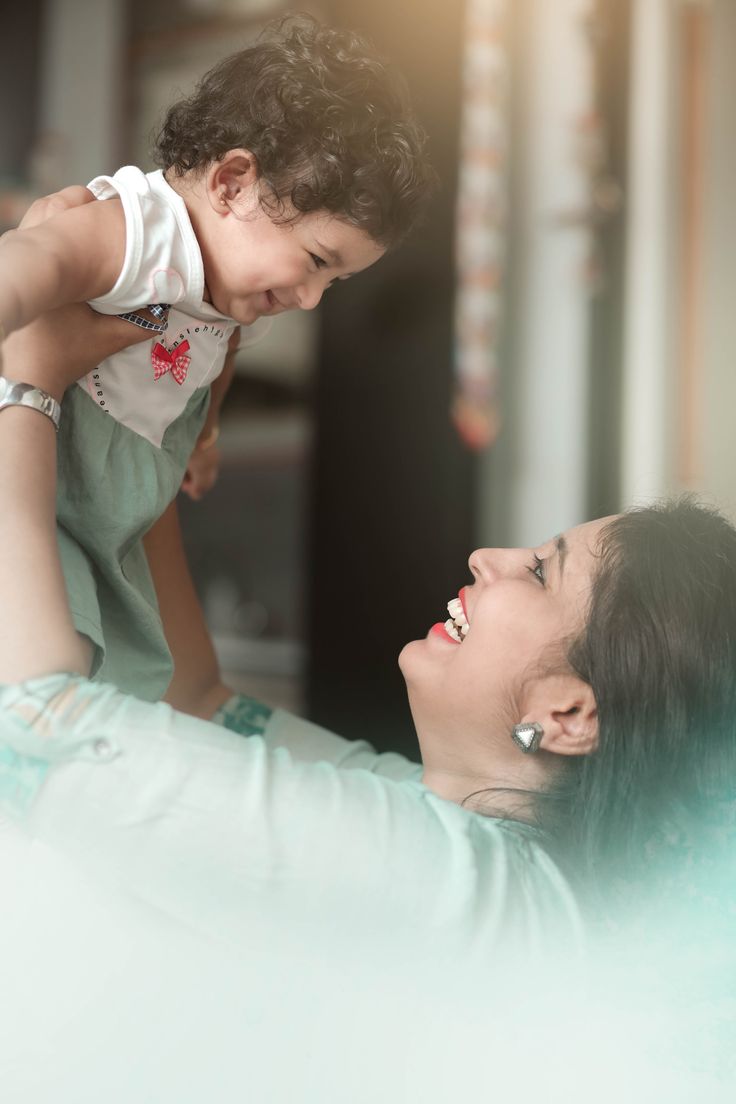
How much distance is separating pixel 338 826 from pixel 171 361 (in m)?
0.40

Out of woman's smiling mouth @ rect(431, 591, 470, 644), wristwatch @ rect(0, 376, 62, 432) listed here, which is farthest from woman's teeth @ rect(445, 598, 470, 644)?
wristwatch @ rect(0, 376, 62, 432)

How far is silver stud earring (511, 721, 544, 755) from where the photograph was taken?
0.84m

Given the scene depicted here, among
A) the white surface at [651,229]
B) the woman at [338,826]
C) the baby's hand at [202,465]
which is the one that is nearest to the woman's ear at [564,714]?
the woman at [338,826]

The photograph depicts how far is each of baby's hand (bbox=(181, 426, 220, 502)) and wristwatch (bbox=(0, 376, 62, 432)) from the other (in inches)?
12.0

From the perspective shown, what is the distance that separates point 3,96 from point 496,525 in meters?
2.19

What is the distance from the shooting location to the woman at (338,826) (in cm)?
66

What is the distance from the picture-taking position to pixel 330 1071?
2.36 feet

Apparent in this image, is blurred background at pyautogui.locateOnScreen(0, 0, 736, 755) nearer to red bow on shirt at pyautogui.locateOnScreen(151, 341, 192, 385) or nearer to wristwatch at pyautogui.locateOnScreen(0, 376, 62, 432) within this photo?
red bow on shirt at pyautogui.locateOnScreen(151, 341, 192, 385)

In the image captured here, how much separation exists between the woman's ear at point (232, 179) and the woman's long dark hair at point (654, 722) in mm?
412

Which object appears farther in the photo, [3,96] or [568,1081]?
[3,96]

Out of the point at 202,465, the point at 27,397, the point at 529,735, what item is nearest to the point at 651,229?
the point at 202,465

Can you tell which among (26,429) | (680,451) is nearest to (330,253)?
(26,429)

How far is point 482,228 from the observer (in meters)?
2.77

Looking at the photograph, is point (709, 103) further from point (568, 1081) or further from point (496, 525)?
point (568, 1081)
